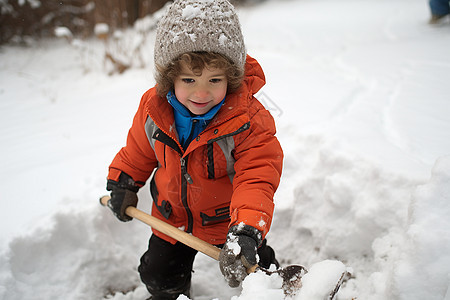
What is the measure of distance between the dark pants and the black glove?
0.69 ft

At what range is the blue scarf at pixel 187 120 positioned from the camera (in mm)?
1346

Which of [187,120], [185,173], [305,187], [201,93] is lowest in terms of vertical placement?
[305,187]

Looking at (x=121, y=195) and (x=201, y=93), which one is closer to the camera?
(x=201, y=93)

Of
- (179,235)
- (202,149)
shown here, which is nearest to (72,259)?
(179,235)

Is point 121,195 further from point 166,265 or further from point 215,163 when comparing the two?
point 215,163

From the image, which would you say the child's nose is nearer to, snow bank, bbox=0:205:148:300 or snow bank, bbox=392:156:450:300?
snow bank, bbox=392:156:450:300

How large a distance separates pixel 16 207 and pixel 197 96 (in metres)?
1.35

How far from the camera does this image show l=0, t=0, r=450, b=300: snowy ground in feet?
4.40

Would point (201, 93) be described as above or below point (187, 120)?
above

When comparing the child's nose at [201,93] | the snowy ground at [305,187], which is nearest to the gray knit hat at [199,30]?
the child's nose at [201,93]

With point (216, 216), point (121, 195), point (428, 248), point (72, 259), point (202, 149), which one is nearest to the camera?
point (428, 248)

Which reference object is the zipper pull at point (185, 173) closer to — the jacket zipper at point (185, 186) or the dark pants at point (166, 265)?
the jacket zipper at point (185, 186)

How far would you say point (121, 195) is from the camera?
1.63 m

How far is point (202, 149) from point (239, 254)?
0.45 metres
